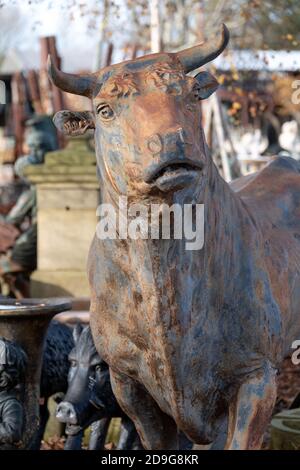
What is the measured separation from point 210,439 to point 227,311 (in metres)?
0.67

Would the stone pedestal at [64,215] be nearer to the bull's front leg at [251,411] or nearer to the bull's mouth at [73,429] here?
the bull's mouth at [73,429]

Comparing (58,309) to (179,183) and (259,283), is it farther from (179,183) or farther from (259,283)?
(179,183)

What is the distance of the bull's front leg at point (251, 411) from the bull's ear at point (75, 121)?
1.37 metres

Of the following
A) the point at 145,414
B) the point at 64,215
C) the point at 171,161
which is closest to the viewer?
the point at 171,161

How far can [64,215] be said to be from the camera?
488 inches

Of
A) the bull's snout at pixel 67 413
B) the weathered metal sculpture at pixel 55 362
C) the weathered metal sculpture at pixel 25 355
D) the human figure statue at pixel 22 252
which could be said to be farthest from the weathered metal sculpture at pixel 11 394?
the human figure statue at pixel 22 252

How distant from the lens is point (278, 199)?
215 inches

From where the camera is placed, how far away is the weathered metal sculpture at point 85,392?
5.90 m

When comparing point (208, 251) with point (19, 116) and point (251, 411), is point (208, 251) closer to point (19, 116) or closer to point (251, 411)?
point (251, 411)

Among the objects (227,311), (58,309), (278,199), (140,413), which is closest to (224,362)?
(227,311)

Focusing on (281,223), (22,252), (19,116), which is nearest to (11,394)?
(281,223)

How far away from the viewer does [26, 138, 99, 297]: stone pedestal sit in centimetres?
1216

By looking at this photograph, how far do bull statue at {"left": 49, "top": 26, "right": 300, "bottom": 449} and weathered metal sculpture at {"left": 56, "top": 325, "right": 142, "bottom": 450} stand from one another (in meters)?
1.13

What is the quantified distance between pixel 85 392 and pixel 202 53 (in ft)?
8.27
